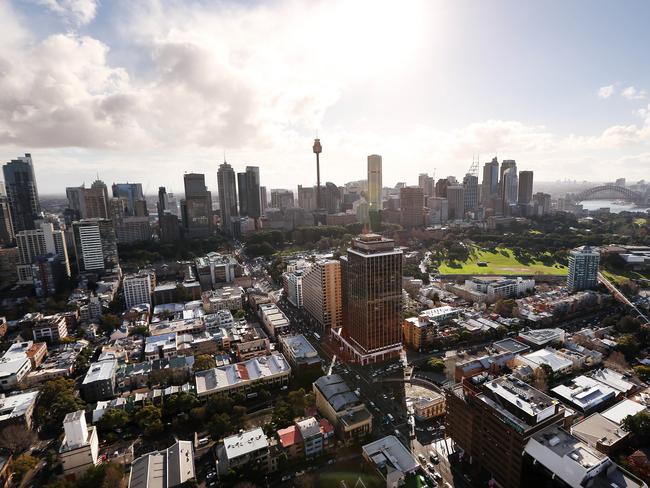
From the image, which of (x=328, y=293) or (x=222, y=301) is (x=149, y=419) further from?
(x=222, y=301)

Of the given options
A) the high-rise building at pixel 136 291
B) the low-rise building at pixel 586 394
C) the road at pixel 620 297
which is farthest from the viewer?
the high-rise building at pixel 136 291

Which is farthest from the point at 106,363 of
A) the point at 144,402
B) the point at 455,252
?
the point at 455,252

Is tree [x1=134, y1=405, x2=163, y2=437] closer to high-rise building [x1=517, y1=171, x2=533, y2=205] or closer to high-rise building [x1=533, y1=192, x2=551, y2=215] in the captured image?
high-rise building [x1=533, y1=192, x2=551, y2=215]

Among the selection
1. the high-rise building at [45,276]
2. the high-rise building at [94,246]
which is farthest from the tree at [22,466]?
the high-rise building at [94,246]

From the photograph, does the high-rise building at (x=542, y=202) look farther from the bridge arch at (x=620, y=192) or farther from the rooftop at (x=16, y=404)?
the rooftop at (x=16, y=404)

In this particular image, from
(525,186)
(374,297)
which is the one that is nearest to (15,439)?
(374,297)

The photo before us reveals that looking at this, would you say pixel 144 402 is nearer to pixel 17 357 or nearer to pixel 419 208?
pixel 17 357
